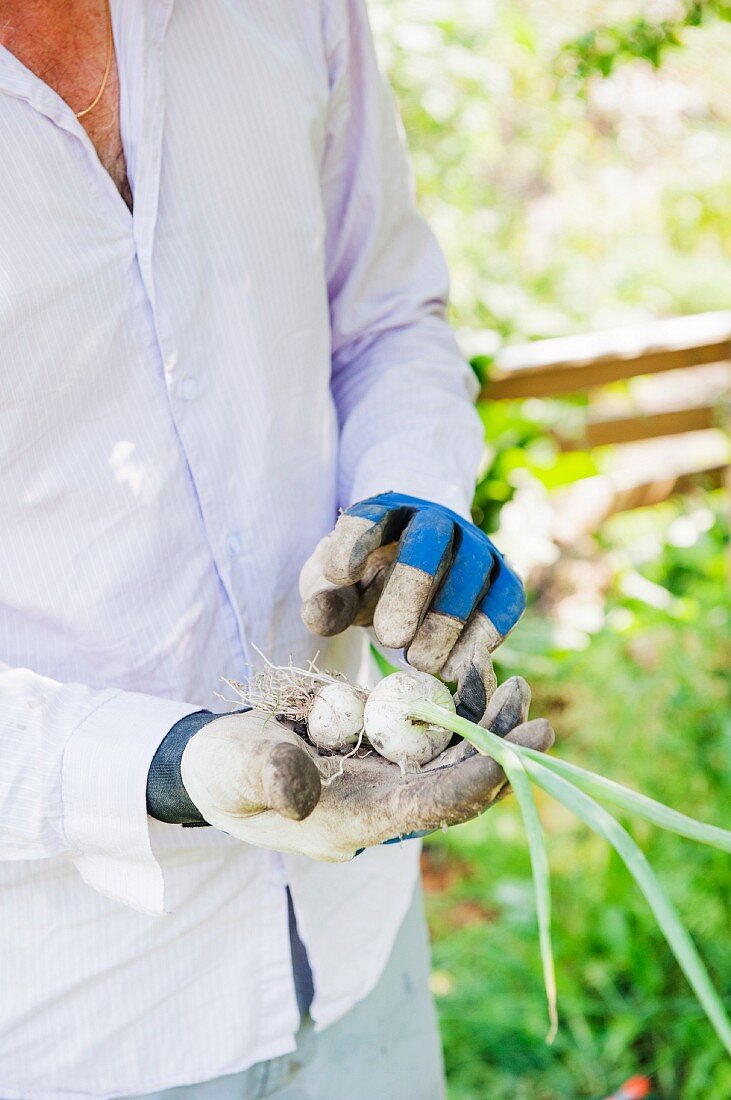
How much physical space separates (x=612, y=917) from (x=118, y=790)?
185 centimetres

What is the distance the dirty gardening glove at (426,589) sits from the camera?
1.08m

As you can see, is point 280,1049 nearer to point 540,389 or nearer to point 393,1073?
point 393,1073

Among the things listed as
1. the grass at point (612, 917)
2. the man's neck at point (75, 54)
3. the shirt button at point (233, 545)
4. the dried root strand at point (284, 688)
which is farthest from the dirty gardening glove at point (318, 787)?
the grass at point (612, 917)

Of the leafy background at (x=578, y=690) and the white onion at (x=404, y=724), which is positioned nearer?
the white onion at (x=404, y=724)

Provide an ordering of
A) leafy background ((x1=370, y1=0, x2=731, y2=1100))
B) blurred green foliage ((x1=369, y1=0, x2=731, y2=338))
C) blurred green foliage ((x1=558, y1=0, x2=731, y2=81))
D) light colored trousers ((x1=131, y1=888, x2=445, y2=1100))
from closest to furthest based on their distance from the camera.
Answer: light colored trousers ((x1=131, y1=888, x2=445, y2=1100)), blurred green foliage ((x1=558, y1=0, x2=731, y2=81)), leafy background ((x1=370, y1=0, x2=731, y2=1100)), blurred green foliage ((x1=369, y1=0, x2=731, y2=338))

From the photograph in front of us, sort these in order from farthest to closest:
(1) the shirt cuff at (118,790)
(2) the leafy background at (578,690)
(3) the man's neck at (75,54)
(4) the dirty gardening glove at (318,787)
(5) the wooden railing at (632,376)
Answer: (5) the wooden railing at (632,376) < (2) the leafy background at (578,690) < (3) the man's neck at (75,54) < (1) the shirt cuff at (118,790) < (4) the dirty gardening glove at (318,787)

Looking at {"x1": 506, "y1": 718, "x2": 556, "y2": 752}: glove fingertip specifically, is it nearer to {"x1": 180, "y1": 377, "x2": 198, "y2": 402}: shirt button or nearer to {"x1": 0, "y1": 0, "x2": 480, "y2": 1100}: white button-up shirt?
{"x1": 0, "y1": 0, "x2": 480, "y2": 1100}: white button-up shirt

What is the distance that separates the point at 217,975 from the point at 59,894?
0.21 metres

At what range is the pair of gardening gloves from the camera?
89 cm

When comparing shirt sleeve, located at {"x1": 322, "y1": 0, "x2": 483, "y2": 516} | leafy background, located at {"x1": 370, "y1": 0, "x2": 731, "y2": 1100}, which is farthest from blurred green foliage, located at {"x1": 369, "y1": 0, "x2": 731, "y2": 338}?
shirt sleeve, located at {"x1": 322, "y1": 0, "x2": 483, "y2": 516}

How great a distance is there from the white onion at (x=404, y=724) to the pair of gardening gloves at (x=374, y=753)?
0.06ft

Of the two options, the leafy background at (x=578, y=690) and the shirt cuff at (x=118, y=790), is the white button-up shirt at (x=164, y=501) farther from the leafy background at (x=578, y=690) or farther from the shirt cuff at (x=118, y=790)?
the leafy background at (x=578, y=690)

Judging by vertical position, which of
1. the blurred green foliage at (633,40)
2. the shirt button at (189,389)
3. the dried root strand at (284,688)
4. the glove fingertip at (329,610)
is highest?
the blurred green foliage at (633,40)

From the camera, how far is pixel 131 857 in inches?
39.7
